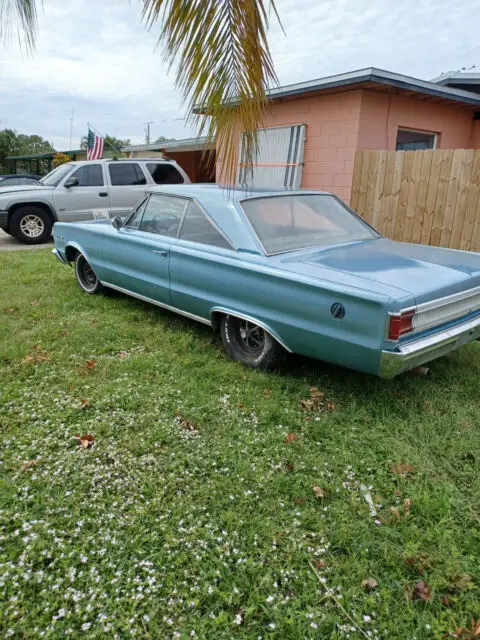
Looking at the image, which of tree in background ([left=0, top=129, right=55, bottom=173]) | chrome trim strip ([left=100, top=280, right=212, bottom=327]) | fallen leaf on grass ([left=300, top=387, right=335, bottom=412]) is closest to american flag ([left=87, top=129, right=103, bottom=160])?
chrome trim strip ([left=100, top=280, right=212, bottom=327])

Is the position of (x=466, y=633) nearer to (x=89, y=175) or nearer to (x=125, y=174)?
(x=125, y=174)

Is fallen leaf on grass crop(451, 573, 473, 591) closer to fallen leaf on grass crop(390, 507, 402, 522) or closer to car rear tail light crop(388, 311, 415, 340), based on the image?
fallen leaf on grass crop(390, 507, 402, 522)

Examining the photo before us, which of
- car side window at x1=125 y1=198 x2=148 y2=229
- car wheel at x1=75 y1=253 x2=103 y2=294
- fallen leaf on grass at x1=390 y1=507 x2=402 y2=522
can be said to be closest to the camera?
fallen leaf on grass at x1=390 y1=507 x2=402 y2=522

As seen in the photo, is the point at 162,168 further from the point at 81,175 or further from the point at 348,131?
the point at 348,131

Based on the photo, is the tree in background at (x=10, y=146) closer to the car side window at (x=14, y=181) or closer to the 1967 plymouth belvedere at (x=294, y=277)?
the car side window at (x=14, y=181)

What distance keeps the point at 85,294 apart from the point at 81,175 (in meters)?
5.38

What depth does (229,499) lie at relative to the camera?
2.65 m

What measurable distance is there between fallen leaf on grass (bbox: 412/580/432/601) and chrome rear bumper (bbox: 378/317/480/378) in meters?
1.28

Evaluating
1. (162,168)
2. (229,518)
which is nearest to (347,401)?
(229,518)

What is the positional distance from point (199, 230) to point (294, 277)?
1.37 metres

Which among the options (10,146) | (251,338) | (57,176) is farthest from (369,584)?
(10,146)

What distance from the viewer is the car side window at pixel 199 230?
4.20 metres

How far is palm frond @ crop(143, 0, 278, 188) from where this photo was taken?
7.01ft

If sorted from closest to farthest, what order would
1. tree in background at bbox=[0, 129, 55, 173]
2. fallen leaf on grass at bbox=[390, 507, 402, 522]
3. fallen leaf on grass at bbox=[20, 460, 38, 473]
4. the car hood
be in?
fallen leaf on grass at bbox=[390, 507, 402, 522] < fallen leaf on grass at bbox=[20, 460, 38, 473] < the car hood < tree in background at bbox=[0, 129, 55, 173]
